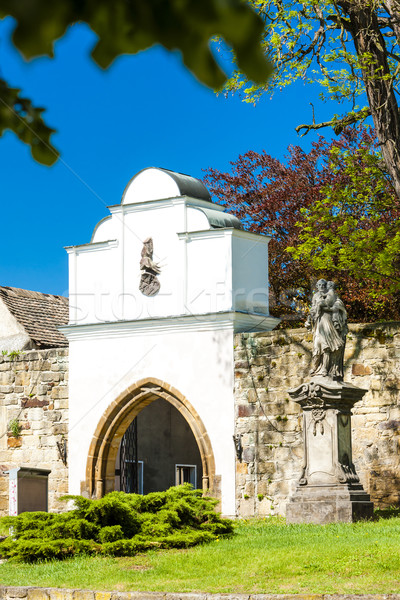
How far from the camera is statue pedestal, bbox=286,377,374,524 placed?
11703mm

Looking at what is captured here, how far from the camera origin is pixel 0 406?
18.5m

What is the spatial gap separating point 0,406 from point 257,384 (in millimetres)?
5634

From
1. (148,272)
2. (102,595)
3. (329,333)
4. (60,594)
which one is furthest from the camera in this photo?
(148,272)

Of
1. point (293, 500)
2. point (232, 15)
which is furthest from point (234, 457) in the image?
point (232, 15)

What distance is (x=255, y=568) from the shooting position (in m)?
8.21

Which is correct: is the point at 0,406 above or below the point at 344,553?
above

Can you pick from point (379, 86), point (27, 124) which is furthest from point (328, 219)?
point (27, 124)

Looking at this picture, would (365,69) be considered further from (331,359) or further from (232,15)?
(232,15)

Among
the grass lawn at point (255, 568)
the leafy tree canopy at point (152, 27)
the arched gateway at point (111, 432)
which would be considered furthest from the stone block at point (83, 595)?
the arched gateway at point (111, 432)

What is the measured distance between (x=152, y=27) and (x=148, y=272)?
50.5ft

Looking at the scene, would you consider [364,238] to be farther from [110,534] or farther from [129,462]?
[110,534]

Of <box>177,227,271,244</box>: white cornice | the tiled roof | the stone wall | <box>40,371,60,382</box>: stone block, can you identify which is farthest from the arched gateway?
the tiled roof

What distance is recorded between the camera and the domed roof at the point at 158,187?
57.1 feet

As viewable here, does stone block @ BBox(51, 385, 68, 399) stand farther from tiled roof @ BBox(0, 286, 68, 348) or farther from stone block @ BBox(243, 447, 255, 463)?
stone block @ BBox(243, 447, 255, 463)
